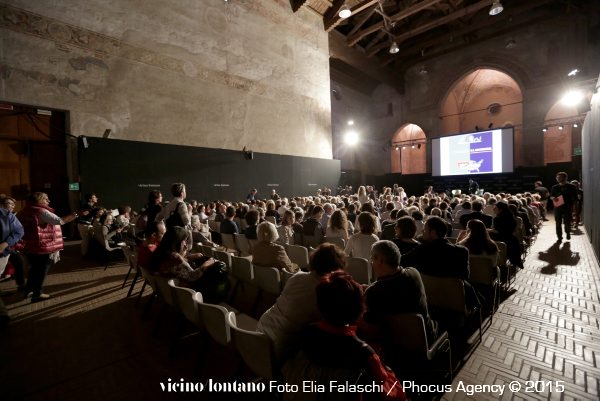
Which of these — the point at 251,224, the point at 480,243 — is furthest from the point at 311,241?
the point at 480,243

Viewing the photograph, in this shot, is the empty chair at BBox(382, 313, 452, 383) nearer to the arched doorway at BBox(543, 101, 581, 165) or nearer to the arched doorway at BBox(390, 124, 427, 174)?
the arched doorway at BBox(390, 124, 427, 174)

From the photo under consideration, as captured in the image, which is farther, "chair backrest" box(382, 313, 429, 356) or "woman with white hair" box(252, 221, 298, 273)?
"woman with white hair" box(252, 221, 298, 273)

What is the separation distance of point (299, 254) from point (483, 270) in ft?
7.53

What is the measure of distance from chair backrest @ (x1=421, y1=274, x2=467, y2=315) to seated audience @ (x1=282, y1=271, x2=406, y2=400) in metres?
1.38

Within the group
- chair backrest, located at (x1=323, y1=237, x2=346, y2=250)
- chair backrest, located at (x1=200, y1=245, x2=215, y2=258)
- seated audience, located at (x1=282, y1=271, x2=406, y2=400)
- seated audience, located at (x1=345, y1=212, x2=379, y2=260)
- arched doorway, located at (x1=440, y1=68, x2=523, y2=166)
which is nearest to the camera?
seated audience, located at (x1=282, y1=271, x2=406, y2=400)

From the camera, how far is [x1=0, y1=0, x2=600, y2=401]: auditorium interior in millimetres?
2486

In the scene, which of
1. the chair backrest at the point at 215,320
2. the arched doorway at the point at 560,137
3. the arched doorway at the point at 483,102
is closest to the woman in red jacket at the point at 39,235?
the chair backrest at the point at 215,320

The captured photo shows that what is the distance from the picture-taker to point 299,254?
13.1 feet

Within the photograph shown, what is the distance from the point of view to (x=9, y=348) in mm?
2812

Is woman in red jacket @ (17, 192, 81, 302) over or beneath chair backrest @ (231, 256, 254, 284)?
over

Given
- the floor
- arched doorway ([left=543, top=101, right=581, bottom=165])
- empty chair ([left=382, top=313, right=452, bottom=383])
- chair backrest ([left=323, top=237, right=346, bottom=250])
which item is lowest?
the floor

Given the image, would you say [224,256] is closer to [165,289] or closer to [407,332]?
[165,289]

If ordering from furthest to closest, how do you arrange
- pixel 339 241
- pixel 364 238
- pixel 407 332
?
pixel 339 241
pixel 364 238
pixel 407 332

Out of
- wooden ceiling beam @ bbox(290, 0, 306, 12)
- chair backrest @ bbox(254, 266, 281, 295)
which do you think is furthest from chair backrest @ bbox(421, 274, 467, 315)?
wooden ceiling beam @ bbox(290, 0, 306, 12)
